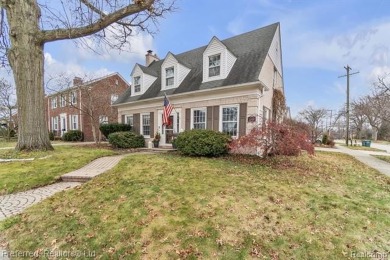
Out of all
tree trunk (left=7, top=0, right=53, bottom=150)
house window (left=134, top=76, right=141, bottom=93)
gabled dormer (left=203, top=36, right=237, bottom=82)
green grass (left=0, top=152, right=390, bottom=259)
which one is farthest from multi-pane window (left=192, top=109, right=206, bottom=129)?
tree trunk (left=7, top=0, right=53, bottom=150)

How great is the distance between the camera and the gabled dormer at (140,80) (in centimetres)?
1585

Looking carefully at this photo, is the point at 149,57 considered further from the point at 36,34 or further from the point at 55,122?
the point at 55,122

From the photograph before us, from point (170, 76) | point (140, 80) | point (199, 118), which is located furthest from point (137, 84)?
point (199, 118)

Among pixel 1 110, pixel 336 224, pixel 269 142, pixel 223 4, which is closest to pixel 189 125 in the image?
pixel 269 142

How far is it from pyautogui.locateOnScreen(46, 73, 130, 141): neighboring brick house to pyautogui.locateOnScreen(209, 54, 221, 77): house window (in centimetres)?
1064

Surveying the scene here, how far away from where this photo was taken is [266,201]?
4.58 m

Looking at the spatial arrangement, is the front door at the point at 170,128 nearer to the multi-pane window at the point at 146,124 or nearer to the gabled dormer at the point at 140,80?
the multi-pane window at the point at 146,124

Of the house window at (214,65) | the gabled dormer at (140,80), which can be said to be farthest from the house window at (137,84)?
the house window at (214,65)

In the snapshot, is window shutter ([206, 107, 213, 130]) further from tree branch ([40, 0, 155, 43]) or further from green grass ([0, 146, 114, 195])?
green grass ([0, 146, 114, 195])

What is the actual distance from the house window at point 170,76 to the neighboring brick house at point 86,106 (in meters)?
7.29

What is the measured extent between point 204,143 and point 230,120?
231 centimetres

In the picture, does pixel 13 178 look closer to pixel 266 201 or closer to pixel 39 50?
pixel 39 50

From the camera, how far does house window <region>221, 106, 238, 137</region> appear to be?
10805 mm

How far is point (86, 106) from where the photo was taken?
19.1m
